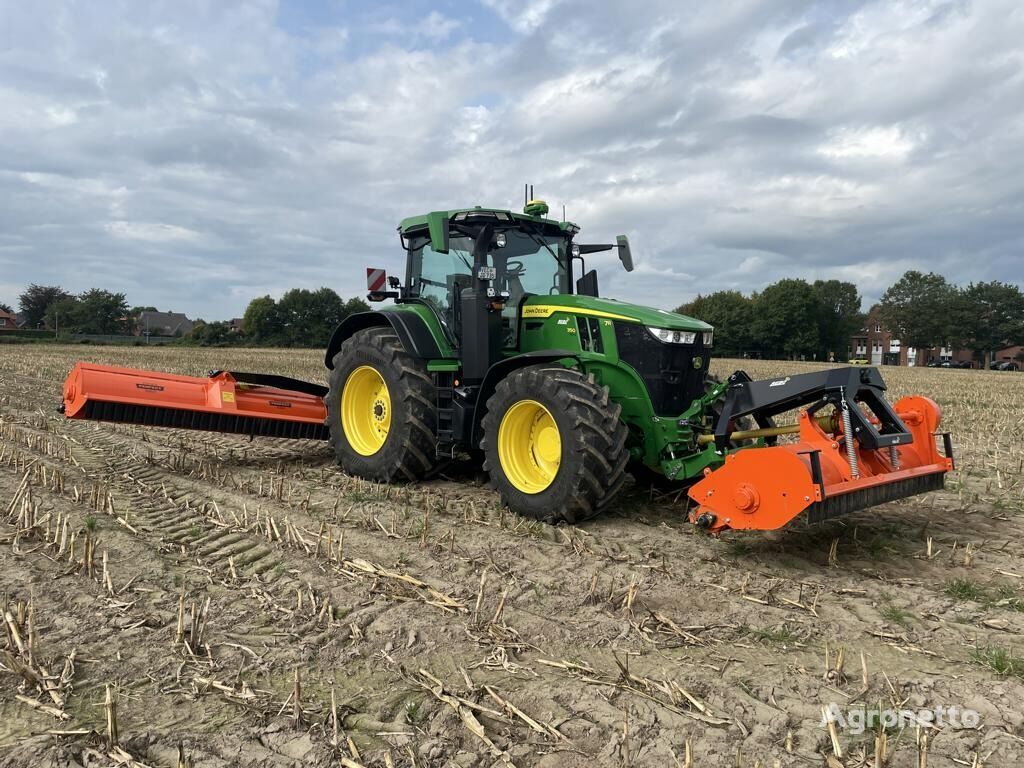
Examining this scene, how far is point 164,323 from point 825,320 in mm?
84087

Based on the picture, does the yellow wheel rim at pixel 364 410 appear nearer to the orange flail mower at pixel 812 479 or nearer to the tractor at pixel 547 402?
the tractor at pixel 547 402

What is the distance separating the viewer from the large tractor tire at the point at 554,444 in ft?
15.6

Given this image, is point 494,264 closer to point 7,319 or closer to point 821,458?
point 821,458

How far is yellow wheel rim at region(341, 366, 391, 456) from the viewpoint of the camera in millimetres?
6859

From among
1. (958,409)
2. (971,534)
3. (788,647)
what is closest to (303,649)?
(788,647)

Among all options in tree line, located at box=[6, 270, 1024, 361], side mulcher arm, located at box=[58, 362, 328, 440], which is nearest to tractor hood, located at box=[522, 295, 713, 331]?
side mulcher arm, located at box=[58, 362, 328, 440]

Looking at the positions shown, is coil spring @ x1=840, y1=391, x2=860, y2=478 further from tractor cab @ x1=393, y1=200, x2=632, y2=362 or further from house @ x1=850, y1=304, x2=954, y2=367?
house @ x1=850, y1=304, x2=954, y2=367

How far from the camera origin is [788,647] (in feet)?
10.5

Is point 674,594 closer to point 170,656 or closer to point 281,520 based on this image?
point 170,656

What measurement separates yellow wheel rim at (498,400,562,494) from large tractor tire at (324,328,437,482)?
1086 mm

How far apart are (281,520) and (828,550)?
372cm
